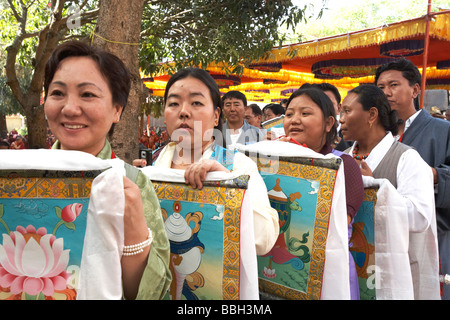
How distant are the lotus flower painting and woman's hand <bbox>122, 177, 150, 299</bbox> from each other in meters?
0.13

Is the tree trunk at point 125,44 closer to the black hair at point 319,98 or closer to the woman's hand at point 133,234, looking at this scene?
the black hair at point 319,98

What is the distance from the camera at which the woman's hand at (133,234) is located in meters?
1.02

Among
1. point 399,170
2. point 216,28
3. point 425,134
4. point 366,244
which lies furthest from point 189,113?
point 216,28

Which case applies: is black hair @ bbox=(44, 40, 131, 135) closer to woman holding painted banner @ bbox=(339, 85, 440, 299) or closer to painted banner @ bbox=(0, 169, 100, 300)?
painted banner @ bbox=(0, 169, 100, 300)

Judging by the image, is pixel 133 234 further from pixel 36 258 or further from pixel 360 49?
pixel 360 49

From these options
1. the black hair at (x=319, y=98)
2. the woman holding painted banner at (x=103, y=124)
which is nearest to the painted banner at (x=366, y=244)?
the black hair at (x=319, y=98)

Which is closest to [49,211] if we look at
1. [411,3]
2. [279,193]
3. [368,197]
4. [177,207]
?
[177,207]

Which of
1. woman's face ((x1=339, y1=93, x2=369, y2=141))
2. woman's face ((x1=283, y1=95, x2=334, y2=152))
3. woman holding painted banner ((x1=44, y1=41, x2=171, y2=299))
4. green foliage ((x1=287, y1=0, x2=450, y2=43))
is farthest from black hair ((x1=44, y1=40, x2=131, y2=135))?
green foliage ((x1=287, y1=0, x2=450, y2=43))

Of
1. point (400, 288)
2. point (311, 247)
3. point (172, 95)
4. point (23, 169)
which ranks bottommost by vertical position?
point (400, 288)

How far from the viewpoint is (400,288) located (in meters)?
1.77

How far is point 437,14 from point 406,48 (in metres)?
0.81

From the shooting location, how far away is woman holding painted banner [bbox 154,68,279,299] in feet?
4.79

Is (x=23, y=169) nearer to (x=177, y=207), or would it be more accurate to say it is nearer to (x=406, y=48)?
(x=177, y=207)

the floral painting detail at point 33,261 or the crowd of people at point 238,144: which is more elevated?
the crowd of people at point 238,144
